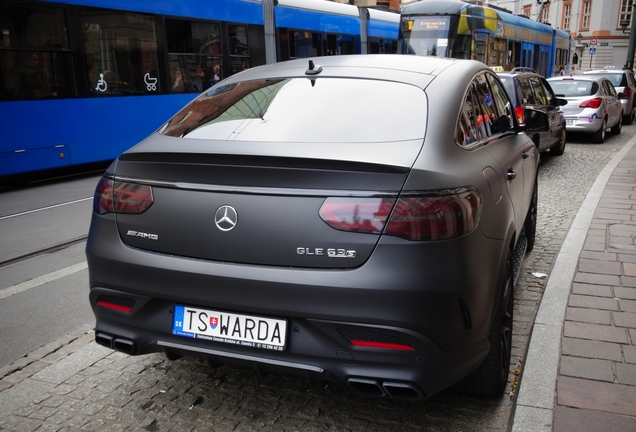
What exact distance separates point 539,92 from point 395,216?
9804 mm

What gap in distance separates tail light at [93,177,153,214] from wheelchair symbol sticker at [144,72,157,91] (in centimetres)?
872

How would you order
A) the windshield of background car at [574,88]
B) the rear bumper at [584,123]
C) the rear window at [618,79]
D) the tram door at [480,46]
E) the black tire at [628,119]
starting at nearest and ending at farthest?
the rear bumper at [584,123] < the windshield of background car at [574,88] < the tram door at [480,46] < the rear window at [618,79] < the black tire at [628,119]

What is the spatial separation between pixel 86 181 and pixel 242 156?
27.0 ft

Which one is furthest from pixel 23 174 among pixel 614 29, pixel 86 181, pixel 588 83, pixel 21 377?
A: pixel 614 29

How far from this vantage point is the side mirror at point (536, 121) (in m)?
4.75

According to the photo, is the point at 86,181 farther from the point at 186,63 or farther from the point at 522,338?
the point at 522,338

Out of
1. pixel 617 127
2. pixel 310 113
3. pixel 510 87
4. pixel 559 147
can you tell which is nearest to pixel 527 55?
pixel 617 127

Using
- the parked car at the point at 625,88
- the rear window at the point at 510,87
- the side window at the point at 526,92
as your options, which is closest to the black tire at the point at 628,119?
the parked car at the point at 625,88

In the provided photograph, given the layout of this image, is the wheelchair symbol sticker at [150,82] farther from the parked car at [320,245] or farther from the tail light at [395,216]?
the tail light at [395,216]

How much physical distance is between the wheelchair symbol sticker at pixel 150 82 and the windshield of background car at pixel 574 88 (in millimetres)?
9188

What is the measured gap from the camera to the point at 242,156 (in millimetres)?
2691

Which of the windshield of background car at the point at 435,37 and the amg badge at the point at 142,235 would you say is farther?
the windshield of background car at the point at 435,37

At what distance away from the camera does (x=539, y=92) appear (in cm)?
1131

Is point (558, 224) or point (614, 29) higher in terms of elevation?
point (614, 29)
